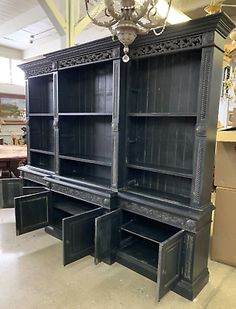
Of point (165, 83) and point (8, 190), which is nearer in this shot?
point (165, 83)

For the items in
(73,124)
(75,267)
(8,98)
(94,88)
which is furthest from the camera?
(8,98)

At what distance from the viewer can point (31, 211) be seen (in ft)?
8.95

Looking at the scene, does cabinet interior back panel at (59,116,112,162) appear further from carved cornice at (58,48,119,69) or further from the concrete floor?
the concrete floor

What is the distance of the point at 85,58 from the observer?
8.41ft

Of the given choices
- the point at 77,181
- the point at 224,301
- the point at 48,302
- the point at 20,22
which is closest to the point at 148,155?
the point at 77,181

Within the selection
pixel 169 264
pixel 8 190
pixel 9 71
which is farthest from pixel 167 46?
pixel 9 71

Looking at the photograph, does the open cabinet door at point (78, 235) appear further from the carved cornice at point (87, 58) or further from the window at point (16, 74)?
the window at point (16, 74)

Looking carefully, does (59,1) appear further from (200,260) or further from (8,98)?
(8,98)

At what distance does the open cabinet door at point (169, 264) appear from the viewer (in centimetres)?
169

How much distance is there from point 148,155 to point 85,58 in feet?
4.08

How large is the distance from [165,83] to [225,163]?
1.01 metres

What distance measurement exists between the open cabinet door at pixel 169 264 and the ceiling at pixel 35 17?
11.7ft

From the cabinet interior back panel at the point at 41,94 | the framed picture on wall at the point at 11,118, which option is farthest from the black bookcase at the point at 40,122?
the framed picture on wall at the point at 11,118

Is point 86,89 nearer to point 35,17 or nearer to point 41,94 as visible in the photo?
point 41,94
